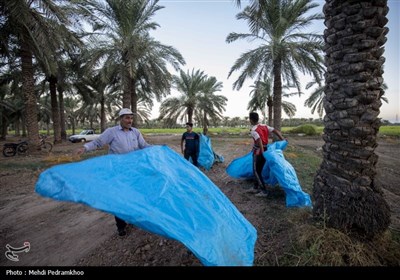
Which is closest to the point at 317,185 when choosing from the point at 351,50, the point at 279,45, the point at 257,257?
the point at 257,257

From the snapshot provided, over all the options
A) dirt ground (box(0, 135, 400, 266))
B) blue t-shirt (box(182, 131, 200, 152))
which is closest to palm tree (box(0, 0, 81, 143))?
dirt ground (box(0, 135, 400, 266))

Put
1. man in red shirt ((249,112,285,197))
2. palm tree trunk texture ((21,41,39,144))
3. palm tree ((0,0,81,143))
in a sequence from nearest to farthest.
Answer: man in red shirt ((249,112,285,197)), palm tree ((0,0,81,143)), palm tree trunk texture ((21,41,39,144))

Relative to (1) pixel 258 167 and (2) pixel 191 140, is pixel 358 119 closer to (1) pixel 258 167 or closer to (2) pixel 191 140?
(1) pixel 258 167

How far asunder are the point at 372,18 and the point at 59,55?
786 inches

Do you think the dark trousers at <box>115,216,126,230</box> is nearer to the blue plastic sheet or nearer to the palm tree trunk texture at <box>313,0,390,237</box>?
the blue plastic sheet

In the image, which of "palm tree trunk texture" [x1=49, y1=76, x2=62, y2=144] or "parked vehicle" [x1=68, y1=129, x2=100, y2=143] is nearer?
"palm tree trunk texture" [x1=49, y1=76, x2=62, y2=144]

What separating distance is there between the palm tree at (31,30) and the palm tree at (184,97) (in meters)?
12.8

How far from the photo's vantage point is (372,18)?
2.61 meters

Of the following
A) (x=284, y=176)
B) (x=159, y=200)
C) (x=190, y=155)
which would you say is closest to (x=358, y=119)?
(x=284, y=176)

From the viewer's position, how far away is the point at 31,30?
9.72m

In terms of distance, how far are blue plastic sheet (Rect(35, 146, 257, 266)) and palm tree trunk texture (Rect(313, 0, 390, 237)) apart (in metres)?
1.33

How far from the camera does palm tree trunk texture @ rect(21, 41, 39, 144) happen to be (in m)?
11.2

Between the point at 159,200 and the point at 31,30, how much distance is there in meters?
12.2

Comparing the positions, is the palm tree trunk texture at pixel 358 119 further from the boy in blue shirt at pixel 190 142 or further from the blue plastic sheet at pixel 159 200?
the boy in blue shirt at pixel 190 142
